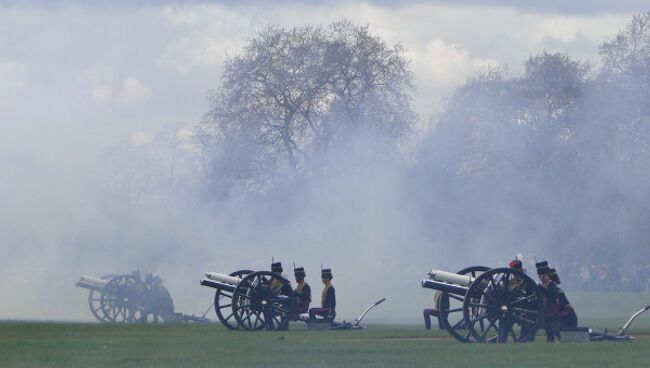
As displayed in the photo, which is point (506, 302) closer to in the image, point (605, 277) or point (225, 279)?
point (225, 279)

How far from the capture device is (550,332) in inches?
940

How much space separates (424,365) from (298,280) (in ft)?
39.1

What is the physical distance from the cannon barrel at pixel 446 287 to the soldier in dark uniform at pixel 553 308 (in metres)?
1.54

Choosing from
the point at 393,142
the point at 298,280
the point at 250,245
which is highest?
the point at 393,142

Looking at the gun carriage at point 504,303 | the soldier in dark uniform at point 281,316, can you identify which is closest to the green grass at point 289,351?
the gun carriage at point 504,303

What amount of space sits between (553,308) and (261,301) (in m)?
7.18

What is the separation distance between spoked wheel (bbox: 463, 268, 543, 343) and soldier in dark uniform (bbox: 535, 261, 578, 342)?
0.24 meters

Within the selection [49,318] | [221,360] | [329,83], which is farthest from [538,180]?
[221,360]

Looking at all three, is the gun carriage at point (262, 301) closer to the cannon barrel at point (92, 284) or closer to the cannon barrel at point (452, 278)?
the cannon barrel at point (452, 278)

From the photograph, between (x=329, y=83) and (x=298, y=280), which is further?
(x=329, y=83)

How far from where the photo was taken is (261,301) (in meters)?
29.3

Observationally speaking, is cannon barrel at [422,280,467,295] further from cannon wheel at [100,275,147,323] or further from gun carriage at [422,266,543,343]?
cannon wheel at [100,275,147,323]

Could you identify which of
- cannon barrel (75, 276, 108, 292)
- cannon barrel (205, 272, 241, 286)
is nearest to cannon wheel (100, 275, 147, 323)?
cannon barrel (75, 276, 108, 292)

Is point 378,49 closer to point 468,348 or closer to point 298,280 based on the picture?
point 298,280
